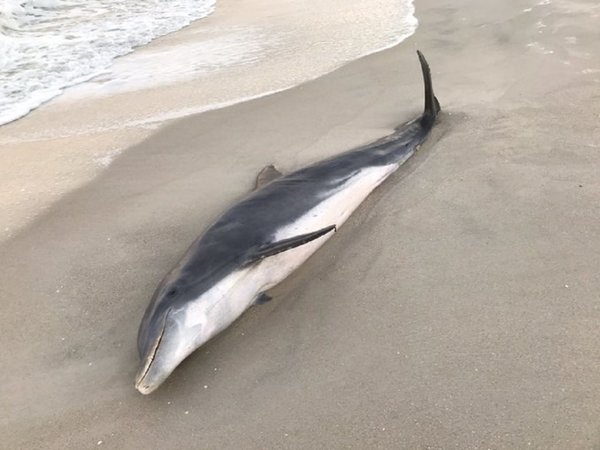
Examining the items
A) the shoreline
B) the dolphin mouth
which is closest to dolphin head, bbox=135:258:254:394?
the dolphin mouth

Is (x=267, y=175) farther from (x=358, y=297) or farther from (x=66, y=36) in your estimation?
(x=66, y=36)

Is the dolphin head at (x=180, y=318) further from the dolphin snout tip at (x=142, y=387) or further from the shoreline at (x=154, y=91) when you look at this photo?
the shoreline at (x=154, y=91)

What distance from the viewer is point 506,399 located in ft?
7.85

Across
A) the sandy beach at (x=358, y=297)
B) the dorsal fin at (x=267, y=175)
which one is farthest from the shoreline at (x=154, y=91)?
the dorsal fin at (x=267, y=175)

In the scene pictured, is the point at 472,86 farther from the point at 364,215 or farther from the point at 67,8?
the point at 67,8

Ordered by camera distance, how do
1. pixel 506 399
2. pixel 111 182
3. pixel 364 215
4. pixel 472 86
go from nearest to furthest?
pixel 506 399 < pixel 364 215 < pixel 111 182 < pixel 472 86

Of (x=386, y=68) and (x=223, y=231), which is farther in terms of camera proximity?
A: (x=386, y=68)

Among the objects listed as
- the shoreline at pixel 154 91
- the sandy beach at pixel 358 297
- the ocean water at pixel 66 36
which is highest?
the ocean water at pixel 66 36

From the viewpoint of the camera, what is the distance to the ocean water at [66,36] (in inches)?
280

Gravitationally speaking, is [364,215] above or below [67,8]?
below

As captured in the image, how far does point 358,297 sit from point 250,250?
641mm

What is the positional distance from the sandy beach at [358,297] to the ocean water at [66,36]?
2261mm

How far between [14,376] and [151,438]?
0.90 m

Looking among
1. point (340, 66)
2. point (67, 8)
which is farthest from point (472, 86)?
point (67, 8)
